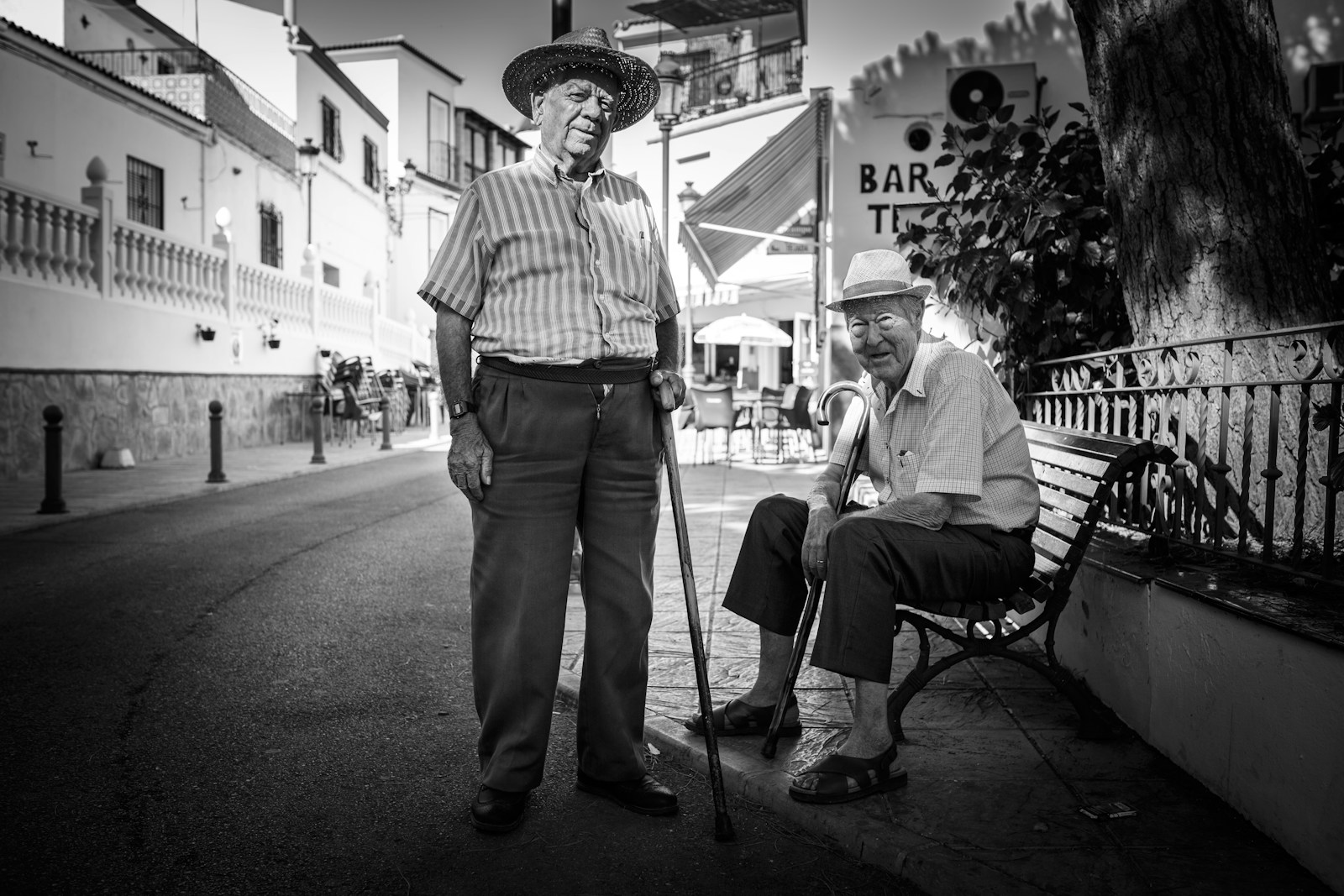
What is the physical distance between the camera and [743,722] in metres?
3.75

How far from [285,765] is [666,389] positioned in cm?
167

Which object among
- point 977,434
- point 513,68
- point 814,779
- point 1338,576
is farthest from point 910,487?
point 513,68

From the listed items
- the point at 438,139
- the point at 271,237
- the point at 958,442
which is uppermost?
the point at 438,139

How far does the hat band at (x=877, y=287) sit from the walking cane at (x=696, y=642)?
715 millimetres

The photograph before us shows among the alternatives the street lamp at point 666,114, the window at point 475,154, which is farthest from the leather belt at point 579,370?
the window at point 475,154

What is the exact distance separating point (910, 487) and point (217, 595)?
Result: 14.0ft

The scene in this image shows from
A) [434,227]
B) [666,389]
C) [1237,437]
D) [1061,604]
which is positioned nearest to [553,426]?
[666,389]

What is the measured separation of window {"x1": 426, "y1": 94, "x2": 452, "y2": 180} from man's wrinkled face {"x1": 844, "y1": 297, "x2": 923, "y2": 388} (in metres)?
38.0

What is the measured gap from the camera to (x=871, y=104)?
10.6 metres

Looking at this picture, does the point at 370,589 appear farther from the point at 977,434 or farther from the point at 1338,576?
the point at 1338,576

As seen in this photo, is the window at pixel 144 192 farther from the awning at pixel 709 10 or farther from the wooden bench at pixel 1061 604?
the wooden bench at pixel 1061 604

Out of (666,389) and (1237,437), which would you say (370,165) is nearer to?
(1237,437)

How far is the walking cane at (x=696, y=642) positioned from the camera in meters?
3.01

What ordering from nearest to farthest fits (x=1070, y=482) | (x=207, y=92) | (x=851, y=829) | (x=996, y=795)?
1. (x=851, y=829)
2. (x=996, y=795)
3. (x=1070, y=482)
4. (x=207, y=92)
